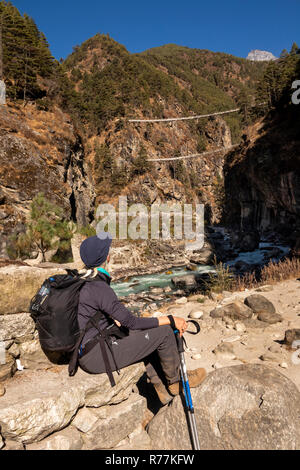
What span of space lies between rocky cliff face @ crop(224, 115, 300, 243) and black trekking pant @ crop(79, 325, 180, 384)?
80.8 ft

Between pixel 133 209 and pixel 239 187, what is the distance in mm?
19299

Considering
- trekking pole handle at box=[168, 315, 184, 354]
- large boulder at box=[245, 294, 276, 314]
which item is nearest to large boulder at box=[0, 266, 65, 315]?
trekking pole handle at box=[168, 315, 184, 354]

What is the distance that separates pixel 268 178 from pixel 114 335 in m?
30.2

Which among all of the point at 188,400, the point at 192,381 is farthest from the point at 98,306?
the point at 192,381

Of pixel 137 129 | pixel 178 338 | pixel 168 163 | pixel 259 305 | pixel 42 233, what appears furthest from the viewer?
pixel 168 163

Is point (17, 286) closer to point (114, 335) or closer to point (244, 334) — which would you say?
point (114, 335)

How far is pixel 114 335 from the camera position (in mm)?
2822

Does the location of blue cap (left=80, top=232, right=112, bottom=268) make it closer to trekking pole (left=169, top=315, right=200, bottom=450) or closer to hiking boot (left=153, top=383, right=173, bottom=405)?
trekking pole (left=169, top=315, right=200, bottom=450)

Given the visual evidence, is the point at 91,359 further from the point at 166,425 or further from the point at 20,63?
the point at 20,63

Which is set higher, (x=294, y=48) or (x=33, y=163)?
(x=294, y=48)

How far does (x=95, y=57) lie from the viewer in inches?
3314

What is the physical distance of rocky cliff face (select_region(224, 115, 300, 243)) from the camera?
24.8 m

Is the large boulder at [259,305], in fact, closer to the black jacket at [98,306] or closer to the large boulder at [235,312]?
the large boulder at [235,312]

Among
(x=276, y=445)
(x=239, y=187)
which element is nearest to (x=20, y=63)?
(x=239, y=187)
